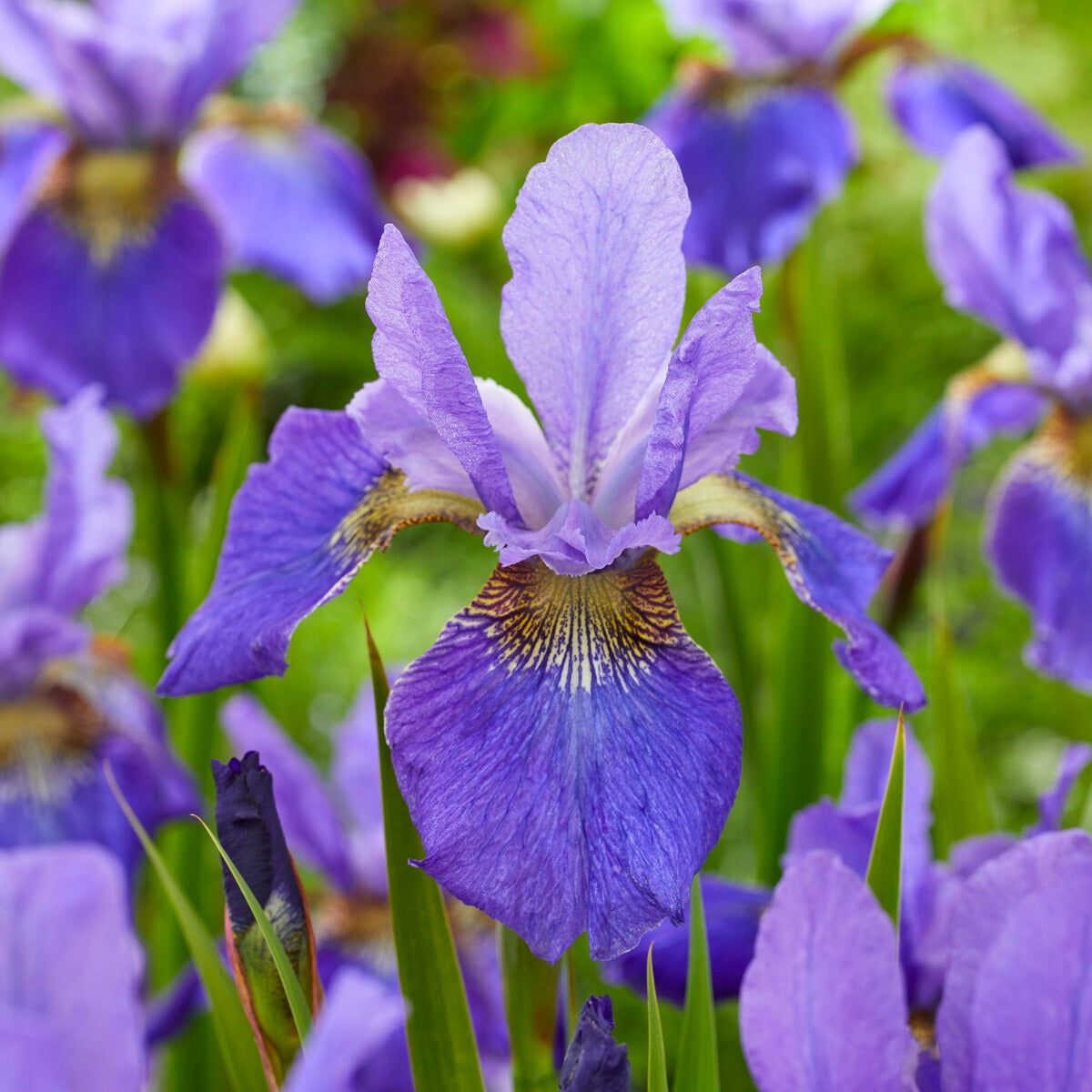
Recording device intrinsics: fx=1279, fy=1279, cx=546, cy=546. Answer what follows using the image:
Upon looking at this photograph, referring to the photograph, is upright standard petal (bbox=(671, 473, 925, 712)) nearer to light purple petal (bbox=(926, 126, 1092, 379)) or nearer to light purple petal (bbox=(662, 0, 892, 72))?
light purple petal (bbox=(926, 126, 1092, 379))

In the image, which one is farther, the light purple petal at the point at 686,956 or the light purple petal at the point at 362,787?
the light purple petal at the point at 362,787

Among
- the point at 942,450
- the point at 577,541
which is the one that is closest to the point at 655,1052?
the point at 577,541

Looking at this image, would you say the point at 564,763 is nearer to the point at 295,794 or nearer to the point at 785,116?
the point at 295,794

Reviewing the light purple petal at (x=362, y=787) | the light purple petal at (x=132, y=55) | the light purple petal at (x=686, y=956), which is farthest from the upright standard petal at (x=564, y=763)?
the light purple petal at (x=132, y=55)

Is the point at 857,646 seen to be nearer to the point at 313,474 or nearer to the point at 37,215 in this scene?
the point at 313,474

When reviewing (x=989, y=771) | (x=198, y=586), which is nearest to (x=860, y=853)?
(x=198, y=586)

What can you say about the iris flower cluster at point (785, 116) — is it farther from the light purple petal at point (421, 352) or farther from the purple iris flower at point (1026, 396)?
the light purple petal at point (421, 352)

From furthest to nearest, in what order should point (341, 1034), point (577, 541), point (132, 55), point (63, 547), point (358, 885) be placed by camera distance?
point (132, 55)
point (358, 885)
point (63, 547)
point (577, 541)
point (341, 1034)
